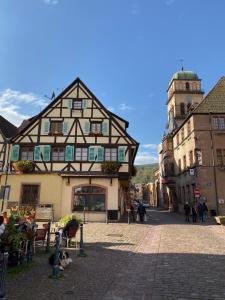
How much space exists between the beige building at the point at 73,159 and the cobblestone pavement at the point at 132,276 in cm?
1185

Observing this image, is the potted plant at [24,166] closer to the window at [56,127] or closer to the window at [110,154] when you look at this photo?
the window at [56,127]

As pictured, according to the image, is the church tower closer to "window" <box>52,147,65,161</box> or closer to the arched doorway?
"window" <box>52,147,65,161</box>

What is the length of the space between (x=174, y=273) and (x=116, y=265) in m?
1.84

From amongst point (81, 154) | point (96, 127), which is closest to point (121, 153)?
point (96, 127)

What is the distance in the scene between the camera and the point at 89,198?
24125 mm

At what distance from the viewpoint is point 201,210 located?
25.4 m

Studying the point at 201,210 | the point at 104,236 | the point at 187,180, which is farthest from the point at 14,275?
the point at 187,180

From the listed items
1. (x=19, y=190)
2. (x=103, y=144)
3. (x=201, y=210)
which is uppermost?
(x=103, y=144)

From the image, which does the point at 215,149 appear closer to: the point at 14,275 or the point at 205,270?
the point at 205,270

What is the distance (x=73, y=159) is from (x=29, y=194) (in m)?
4.61

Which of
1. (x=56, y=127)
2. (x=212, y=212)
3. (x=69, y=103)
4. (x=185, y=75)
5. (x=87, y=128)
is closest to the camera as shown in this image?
(x=87, y=128)

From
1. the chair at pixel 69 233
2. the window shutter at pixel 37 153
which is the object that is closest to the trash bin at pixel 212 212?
the window shutter at pixel 37 153

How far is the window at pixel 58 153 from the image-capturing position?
25541mm

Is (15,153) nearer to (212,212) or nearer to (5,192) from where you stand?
(5,192)
